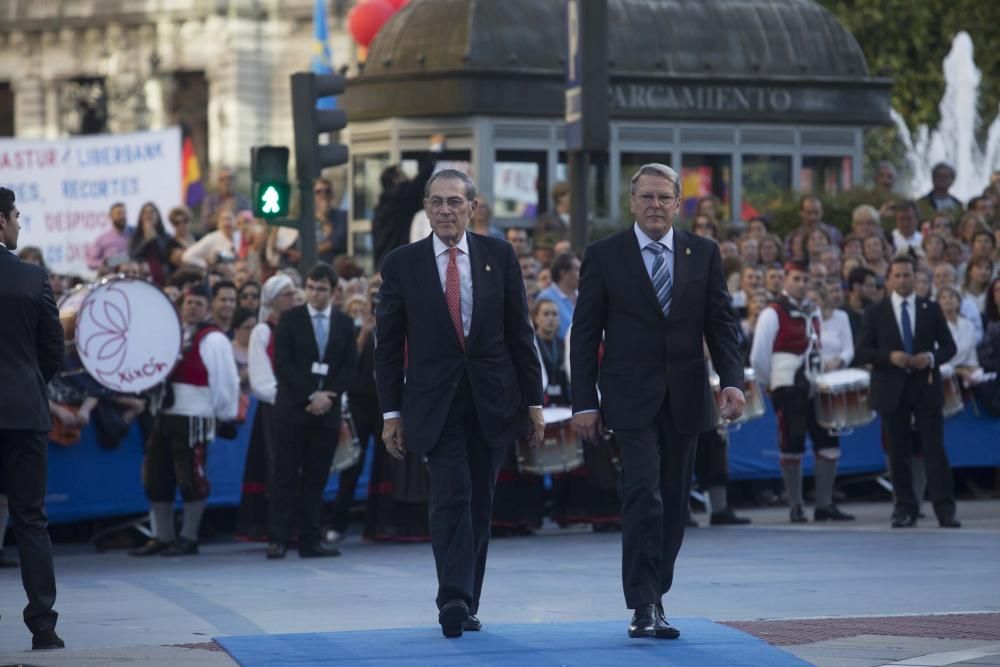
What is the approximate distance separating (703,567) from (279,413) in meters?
3.25

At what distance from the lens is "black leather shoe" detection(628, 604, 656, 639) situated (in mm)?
10117

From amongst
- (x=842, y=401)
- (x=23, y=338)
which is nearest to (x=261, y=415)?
(x=842, y=401)

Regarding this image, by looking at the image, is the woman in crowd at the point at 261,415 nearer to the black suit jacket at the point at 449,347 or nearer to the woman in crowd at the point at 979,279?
the black suit jacket at the point at 449,347

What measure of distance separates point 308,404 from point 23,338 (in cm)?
519

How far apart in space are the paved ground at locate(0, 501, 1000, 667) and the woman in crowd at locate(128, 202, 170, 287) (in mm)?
5114

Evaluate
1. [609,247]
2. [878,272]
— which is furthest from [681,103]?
[609,247]

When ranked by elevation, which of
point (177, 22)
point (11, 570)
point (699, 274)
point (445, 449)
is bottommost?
point (11, 570)

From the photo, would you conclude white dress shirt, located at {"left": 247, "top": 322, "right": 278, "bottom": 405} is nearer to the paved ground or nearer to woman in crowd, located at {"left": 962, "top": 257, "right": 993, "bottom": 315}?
the paved ground

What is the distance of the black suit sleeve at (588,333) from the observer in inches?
409

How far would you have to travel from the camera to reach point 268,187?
1834 cm

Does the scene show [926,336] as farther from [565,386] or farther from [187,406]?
[187,406]

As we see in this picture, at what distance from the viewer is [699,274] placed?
34.1 feet

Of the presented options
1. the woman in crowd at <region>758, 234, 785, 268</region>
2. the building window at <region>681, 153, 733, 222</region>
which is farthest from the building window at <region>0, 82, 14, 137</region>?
the woman in crowd at <region>758, 234, 785, 268</region>

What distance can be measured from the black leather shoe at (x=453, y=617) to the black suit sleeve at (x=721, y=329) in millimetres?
1500
